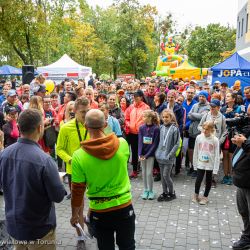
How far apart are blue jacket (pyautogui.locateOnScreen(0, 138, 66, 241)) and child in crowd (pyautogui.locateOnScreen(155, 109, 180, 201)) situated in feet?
11.4

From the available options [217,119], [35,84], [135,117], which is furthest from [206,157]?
[35,84]

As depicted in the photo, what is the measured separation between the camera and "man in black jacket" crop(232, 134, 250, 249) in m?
4.02

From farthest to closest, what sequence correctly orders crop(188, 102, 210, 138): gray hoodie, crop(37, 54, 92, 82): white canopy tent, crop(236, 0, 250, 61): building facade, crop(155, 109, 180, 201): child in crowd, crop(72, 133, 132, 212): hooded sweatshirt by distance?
crop(236, 0, 250, 61): building facade < crop(37, 54, 92, 82): white canopy tent < crop(188, 102, 210, 138): gray hoodie < crop(155, 109, 180, 201): child in crowd < crop(72, 133, 132, 212): hooded sweatshirt

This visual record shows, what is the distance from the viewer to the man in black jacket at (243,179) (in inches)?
158

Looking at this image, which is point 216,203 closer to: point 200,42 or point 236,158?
point 236,158

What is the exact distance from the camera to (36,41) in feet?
80.1

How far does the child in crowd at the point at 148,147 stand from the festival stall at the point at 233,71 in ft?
26.9

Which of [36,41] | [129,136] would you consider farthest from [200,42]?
[129,136]

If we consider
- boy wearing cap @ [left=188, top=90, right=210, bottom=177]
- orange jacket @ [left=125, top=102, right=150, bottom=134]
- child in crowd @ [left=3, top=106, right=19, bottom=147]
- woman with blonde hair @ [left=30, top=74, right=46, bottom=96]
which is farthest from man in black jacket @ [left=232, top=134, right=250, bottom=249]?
woman with blonde hair @ [left=30, top=74, right=46, bottom=96]

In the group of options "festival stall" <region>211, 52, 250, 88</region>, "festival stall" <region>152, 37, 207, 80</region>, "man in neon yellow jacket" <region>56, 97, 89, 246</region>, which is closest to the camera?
"man in neon yellow jacket" <region>56, 97, 89, 246</region>

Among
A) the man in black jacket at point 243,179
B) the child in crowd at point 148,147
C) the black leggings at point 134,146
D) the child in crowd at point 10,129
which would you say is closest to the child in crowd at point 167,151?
the child in crowd at point 148,147

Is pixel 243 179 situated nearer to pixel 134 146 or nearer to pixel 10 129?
pixel 134 146

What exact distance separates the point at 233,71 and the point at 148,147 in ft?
28.0

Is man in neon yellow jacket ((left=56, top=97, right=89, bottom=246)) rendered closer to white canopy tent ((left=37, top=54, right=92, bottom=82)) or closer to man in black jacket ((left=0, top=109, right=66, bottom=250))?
man in black jacket ((left=0, top=109, right=66, bottom=250))
